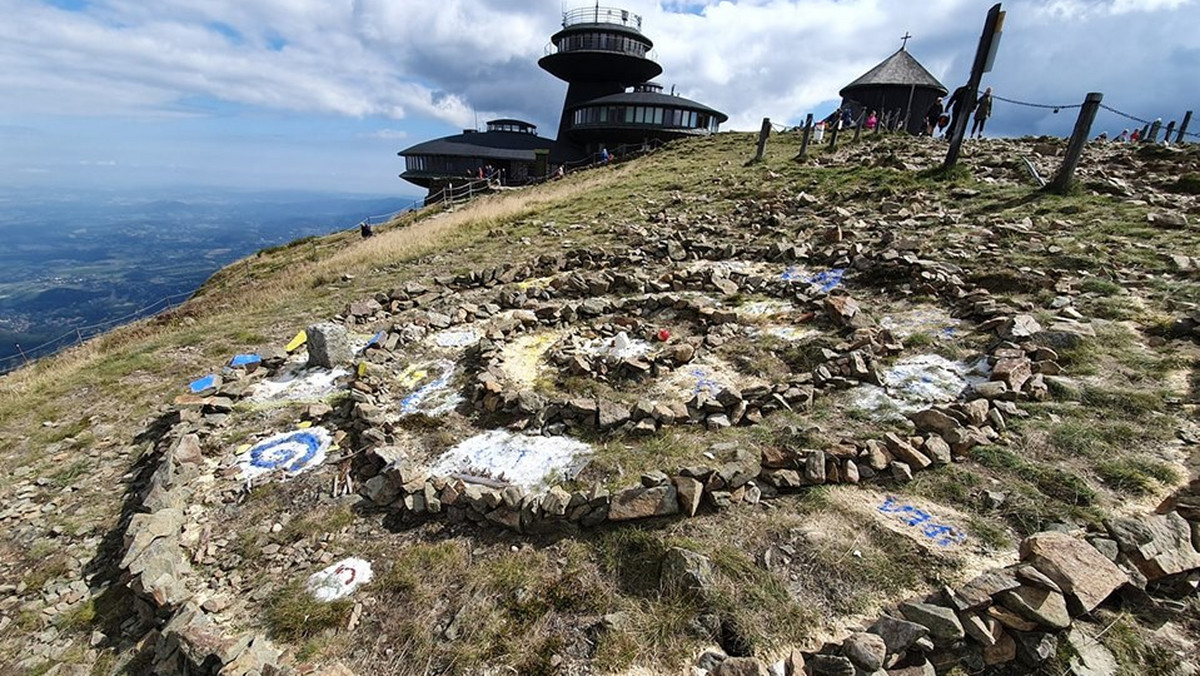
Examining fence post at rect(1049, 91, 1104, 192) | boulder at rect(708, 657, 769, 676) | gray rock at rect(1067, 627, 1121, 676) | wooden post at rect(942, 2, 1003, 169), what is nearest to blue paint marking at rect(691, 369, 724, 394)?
boulder at rect(708, 657, 769, 676)

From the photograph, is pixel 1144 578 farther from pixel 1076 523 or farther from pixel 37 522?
pixel 37 522

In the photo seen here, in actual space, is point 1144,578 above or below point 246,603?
above

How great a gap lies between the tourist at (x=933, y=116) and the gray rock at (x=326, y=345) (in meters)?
29.4

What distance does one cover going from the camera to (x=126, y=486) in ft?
23.7

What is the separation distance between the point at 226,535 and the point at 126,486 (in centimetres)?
273

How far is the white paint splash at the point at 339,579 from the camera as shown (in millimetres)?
4887

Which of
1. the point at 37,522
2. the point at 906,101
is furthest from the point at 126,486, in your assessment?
the point at 906,101

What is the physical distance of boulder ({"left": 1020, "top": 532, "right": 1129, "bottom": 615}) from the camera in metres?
3.41

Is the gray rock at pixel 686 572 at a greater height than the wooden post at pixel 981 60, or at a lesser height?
lesser

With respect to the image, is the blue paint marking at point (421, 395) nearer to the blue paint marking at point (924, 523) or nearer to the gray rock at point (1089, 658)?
the blue paint marking at point (924, 523)

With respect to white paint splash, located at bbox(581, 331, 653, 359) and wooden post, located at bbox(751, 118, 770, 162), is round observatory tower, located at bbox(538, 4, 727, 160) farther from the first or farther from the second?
white paint splash, located at bbox(581, 331, 653, 359)

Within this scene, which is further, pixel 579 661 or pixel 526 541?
pixel 526 541

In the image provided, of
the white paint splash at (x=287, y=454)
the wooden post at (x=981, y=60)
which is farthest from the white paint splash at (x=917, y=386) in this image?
the wooden post at (x=981, y=60)

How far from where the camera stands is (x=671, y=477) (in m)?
5.29
